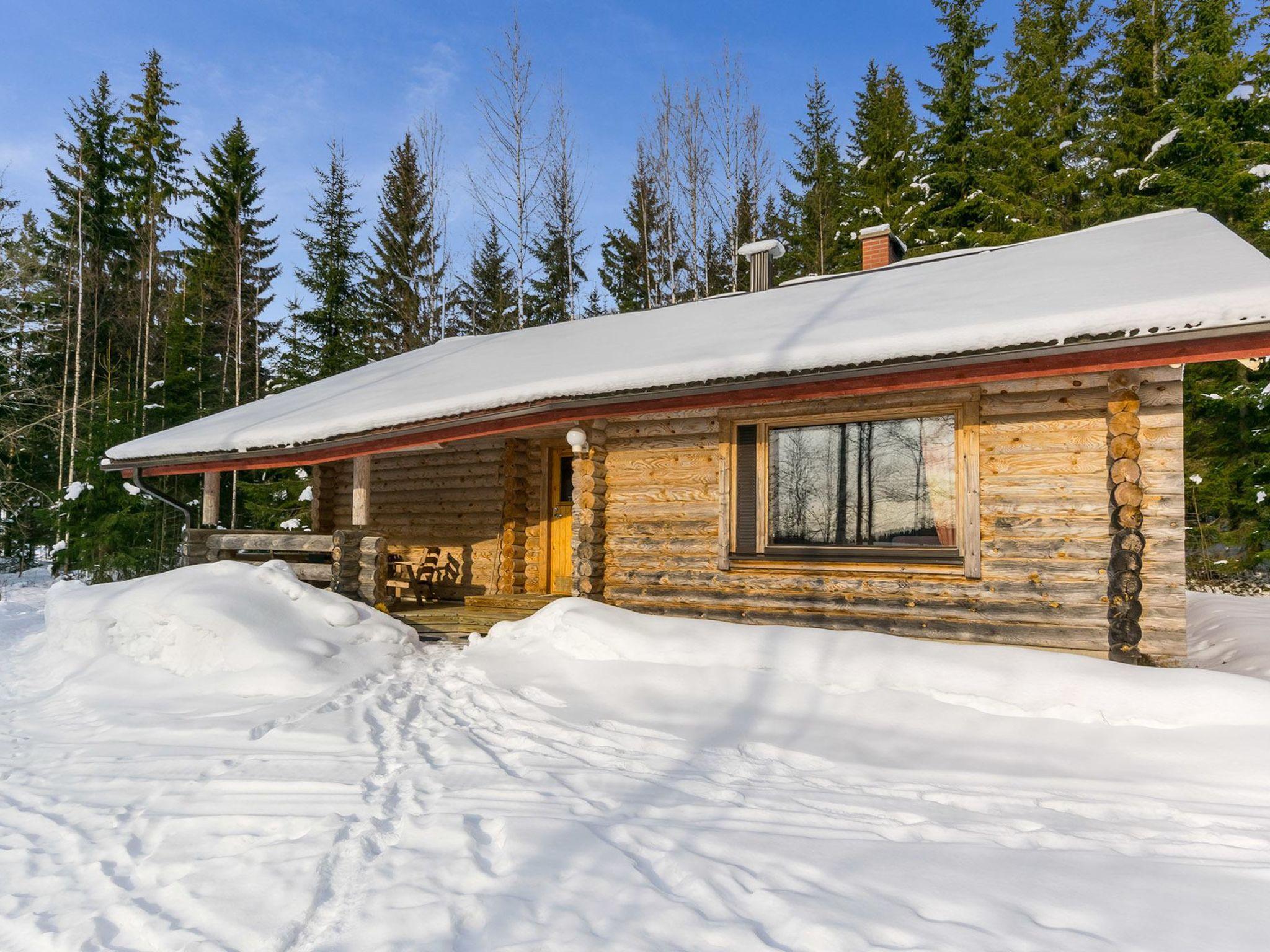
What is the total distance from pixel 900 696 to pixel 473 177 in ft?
63.5

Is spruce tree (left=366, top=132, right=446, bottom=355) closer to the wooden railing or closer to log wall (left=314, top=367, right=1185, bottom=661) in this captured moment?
the wooden railing

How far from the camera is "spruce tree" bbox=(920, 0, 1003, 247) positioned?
20.6 meters

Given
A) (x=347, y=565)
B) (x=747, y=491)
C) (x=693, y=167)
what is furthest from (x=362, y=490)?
(x=693, y=167)

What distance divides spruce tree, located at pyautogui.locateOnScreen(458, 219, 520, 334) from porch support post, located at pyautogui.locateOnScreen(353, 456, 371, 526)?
18.4 meters

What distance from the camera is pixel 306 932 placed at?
246 centimetres

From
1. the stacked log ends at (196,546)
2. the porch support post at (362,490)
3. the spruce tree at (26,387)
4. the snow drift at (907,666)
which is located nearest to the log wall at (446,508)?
the porch support post at (362,490)

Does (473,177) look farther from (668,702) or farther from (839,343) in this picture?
A: (668,702)

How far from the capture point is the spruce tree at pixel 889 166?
2189cm

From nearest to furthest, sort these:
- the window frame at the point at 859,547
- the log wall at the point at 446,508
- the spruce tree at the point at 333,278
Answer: the window frame at the point at 859,547
the log wall at the point at 446,508
the spruce tree at the point at 333,278

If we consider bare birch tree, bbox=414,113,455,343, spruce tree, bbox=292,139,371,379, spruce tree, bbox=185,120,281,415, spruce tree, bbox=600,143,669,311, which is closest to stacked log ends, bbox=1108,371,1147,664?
spruce tree, bbox=600,143,669,311

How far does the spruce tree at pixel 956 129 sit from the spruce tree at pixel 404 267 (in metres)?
15.8

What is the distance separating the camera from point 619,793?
12.2ft

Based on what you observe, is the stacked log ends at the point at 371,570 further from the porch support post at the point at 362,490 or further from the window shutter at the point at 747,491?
the window shutter at the point at 747,491

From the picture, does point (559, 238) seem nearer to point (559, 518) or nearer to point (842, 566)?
point (559, 518)
